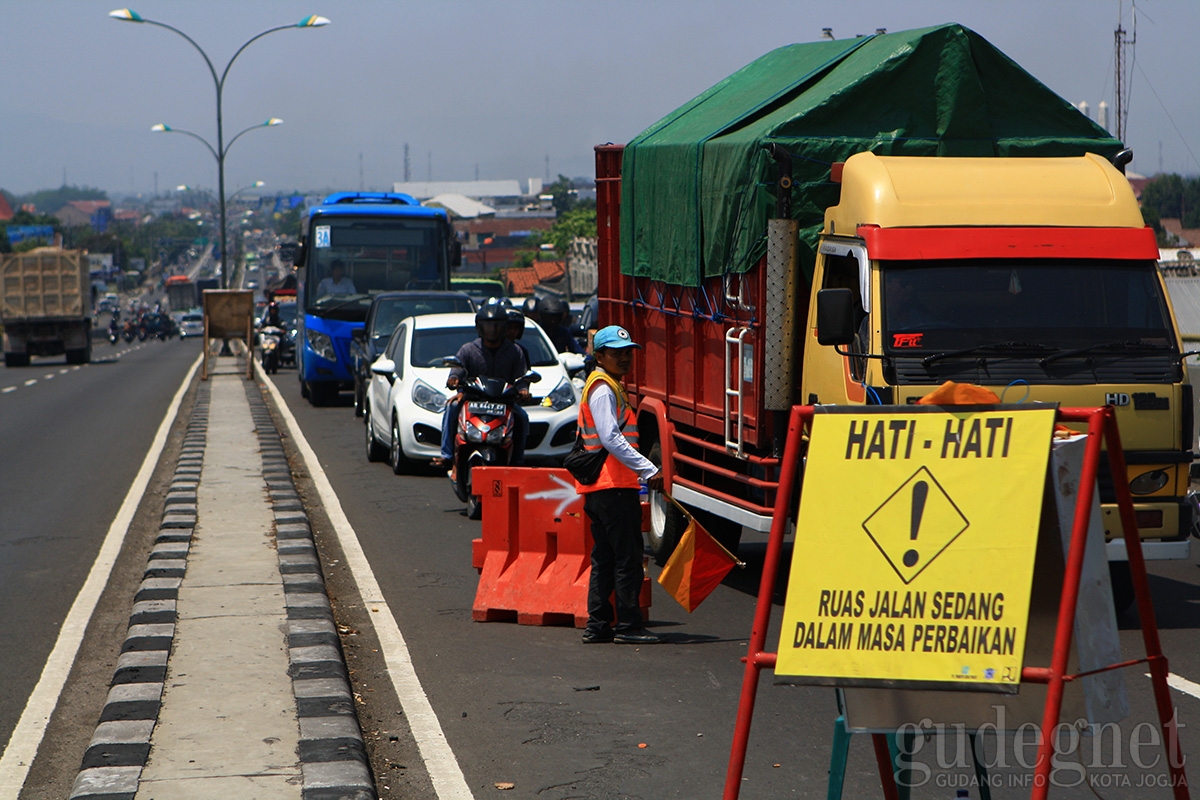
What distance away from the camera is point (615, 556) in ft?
25.2

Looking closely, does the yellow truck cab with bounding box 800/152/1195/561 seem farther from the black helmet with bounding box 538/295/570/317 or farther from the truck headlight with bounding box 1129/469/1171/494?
the black helmet with bounding box 538/295/570/317

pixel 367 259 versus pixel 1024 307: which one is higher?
Answer: pixel 367 259

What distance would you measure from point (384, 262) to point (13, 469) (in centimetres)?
1026

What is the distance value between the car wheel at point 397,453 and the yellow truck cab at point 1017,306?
7377 mm

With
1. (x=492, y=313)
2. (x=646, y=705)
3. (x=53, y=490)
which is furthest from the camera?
(x=53, y=490)

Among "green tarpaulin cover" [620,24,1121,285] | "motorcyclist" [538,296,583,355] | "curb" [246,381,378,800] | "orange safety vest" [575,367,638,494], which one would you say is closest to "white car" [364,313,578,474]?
"motorcyclist" [538,296,583,355]

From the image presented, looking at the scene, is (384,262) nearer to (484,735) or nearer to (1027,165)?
(1027,165)

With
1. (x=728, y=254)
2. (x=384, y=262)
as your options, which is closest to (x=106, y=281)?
(x=384, y=262)

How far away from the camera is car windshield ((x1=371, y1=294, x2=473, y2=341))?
20516mm

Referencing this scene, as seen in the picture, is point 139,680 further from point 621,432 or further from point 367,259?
point 367,259

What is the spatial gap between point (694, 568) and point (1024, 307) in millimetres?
2531

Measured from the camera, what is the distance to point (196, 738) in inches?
226

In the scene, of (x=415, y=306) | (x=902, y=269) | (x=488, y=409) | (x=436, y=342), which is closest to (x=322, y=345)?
(x=415, y=306)

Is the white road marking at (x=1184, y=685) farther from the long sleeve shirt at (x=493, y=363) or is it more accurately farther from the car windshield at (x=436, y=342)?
the car windshield at (x=436, y=342)
